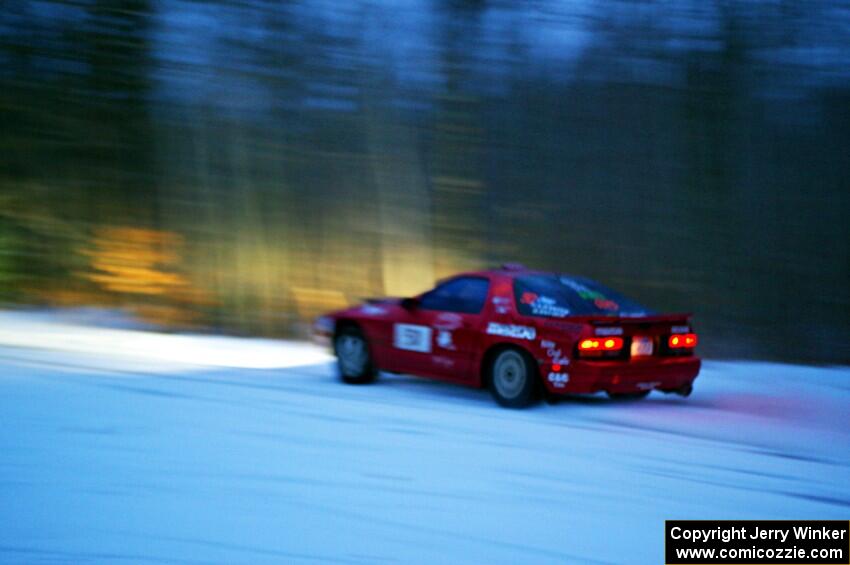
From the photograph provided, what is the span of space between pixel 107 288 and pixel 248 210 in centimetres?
307

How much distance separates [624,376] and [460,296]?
1833 millimetres

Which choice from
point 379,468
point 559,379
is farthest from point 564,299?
point 379,468

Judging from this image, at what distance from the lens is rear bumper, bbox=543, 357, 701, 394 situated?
23.3 feet

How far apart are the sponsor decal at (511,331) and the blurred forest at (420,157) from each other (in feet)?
18.7

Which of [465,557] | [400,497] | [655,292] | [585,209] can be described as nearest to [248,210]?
[585,209]

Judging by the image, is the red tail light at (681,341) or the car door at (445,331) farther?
the car door at (445,331)

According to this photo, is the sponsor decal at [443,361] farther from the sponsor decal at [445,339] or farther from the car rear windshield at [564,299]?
the car rear windshield at [564,299]

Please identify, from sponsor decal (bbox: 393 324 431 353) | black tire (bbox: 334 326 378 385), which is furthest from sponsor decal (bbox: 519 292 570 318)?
black tire (bbox: 334 326 378 385)

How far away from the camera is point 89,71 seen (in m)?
16.0

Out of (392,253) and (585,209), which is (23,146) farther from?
(585,209)

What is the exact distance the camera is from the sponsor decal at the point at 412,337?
833cm

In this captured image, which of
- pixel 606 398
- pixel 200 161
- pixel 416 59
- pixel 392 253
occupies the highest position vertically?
pixel 416 59

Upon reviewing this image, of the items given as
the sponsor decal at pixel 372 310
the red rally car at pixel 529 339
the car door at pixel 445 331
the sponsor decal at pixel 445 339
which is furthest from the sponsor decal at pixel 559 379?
the sponsor decal at pixel 372 310

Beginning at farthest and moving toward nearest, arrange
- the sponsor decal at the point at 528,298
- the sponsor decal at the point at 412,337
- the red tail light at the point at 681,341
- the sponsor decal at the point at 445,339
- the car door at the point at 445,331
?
the sponsor decal at the point at 412,337 < the sponsor decal at the point at 445,339 < the car door at the point at 445,331 < the sponsor decal at the point at 528,298 < the red tail light at the point at 681,341
